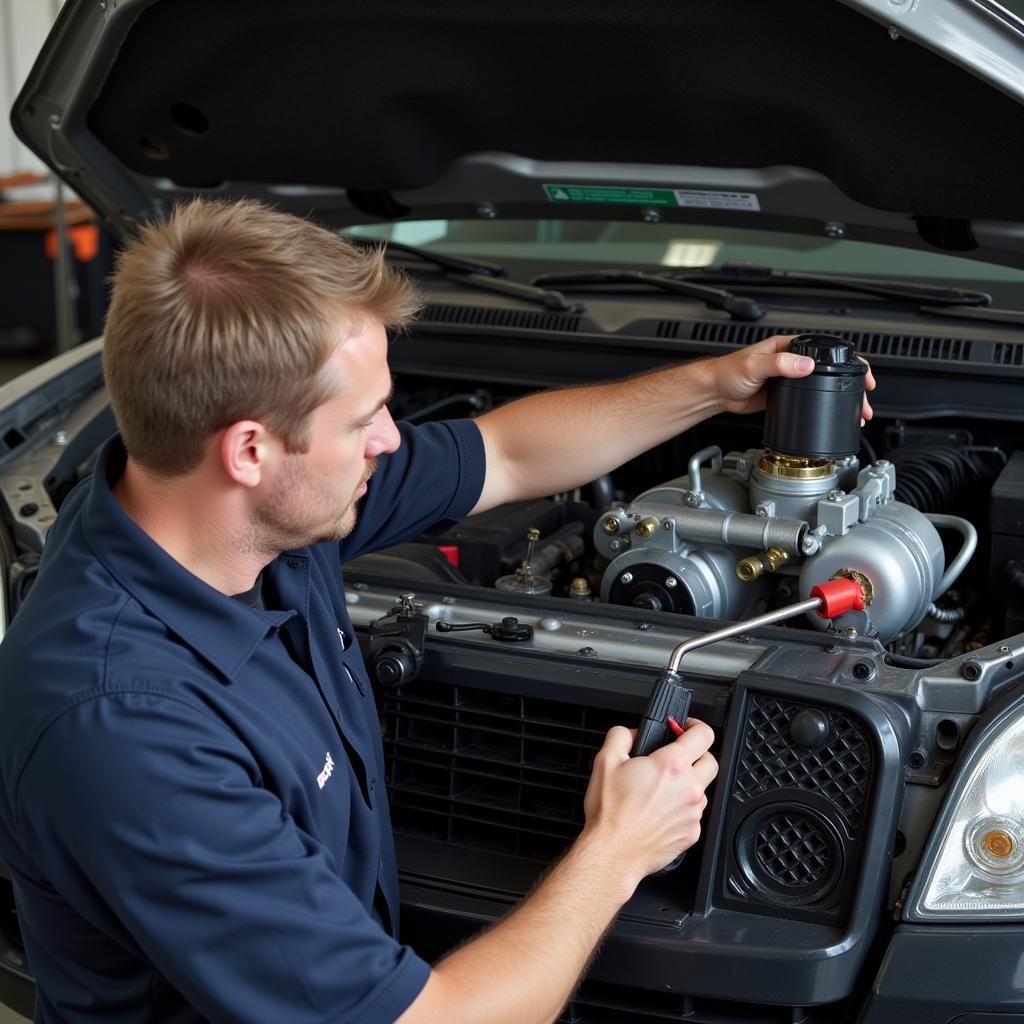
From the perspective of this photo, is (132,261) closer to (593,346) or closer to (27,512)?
(27,512)

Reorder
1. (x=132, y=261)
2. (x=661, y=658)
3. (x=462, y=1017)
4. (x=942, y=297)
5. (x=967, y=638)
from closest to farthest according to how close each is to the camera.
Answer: (x=462, y=1017) → (x=132, y=261) → (x=661, y=658) → (x=967, y=638) → (x=942, y=297)


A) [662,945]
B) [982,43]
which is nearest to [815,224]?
[982,43]

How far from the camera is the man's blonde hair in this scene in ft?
4.08

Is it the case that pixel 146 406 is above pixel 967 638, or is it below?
above

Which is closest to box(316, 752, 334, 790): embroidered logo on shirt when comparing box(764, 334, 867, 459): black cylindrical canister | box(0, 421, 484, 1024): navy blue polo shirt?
box(0, 421, 484, 1024): navy blue polo shirt

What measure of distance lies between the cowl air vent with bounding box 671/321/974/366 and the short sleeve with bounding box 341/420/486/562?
1.74ft

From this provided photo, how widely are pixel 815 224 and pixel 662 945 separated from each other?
4.14ft

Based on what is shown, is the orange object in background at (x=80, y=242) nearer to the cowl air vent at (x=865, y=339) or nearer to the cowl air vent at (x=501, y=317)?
the cowl air vent at (x=501, y=317)

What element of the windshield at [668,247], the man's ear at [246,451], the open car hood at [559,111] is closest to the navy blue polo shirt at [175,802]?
the man's ear at [246,451]

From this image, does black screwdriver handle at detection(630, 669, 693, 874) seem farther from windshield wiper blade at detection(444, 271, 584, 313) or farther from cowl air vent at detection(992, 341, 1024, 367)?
windshield wiper blade at detection(444, 271, 584, 313)

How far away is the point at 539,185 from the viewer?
232 cm

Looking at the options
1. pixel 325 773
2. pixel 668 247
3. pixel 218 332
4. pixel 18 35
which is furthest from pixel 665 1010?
pixel 18 35

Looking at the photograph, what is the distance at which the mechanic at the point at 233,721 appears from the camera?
1.13 meters

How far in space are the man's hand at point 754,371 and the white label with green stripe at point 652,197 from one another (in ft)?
1.67
